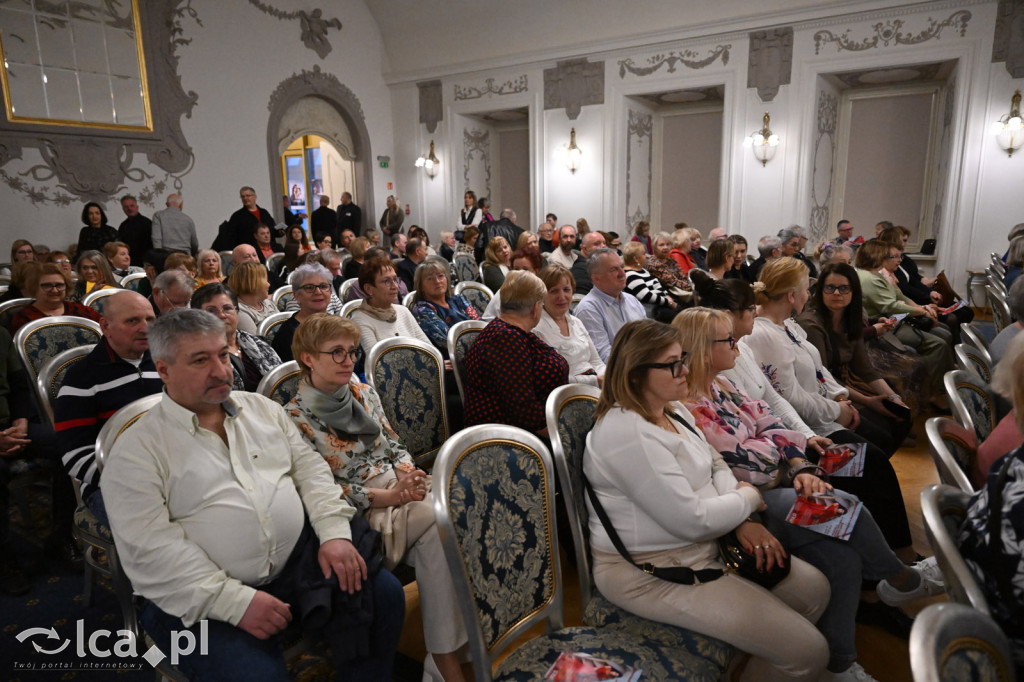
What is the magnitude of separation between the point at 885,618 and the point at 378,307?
8.28 feet

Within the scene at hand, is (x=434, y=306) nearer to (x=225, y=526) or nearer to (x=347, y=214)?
(x=225, y=526)

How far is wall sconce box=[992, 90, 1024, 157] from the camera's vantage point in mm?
7207

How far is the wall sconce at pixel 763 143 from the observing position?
8.56 metres

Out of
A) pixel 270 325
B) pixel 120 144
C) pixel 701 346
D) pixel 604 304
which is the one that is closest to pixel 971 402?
pixel 701 346

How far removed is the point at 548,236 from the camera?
8086mm

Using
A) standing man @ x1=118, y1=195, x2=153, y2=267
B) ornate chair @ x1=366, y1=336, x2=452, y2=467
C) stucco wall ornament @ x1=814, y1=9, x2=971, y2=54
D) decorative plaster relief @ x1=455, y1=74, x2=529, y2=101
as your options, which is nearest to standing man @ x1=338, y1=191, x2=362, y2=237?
decorative plaster relief @ x1=455, y1=74, x2=529, y2=101

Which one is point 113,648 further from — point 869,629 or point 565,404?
point 869,629

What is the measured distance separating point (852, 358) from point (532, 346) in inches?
72.1

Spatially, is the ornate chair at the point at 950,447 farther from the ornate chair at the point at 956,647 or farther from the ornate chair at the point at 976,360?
the ornate chair at the point at 956,647

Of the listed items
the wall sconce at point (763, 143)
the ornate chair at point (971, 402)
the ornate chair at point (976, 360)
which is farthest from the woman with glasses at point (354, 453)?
the wall sconce at point (763, 143)

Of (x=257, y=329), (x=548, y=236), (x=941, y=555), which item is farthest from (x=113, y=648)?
(x=548, y=236)

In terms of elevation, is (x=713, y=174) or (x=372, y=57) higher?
(x=372, y=57)

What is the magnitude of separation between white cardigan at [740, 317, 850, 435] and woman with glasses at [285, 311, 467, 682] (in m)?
1.55

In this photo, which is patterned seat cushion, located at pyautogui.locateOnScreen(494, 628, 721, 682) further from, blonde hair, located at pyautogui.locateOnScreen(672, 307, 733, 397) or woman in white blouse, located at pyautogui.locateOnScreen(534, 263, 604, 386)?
woman in white blouse, located at pyautogui.locateOnScreen(534, 263, 604, 386)
